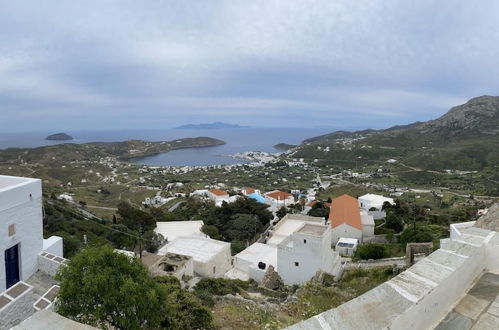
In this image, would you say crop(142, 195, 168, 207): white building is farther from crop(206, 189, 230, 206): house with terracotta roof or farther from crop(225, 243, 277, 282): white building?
crop(225, 243, 277, 282): white building

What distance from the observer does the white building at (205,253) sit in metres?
18.0

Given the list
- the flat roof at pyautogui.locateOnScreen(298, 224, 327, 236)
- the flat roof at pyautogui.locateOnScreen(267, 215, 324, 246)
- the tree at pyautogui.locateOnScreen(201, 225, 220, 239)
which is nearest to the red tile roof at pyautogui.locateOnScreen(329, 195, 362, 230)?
the flat roof at pyautogui.locateOnScreen(267, 215, 324, 246)

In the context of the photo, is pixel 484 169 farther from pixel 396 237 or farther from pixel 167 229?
pixel 167 229

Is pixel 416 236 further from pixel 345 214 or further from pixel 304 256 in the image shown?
pixel 304 256

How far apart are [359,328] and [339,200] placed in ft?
104

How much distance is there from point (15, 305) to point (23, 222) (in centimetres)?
306

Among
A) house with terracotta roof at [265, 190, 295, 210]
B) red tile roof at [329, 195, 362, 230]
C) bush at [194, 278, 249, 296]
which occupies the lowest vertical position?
house with terracotta roof at [265, 190, 295, 210]

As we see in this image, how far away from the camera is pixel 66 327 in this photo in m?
2.63

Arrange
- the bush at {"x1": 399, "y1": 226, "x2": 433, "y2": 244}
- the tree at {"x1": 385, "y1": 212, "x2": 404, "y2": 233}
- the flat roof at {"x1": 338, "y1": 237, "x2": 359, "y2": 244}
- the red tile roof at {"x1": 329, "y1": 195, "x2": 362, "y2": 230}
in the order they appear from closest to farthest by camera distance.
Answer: the bush at {"x1": 399, "y1": 226, "x2": 433, "y2": 244} < the flat roof at {"x1": 338, "y1": 237, "x2": 359, "y2": 244} < the red tile roof at {"x1": 329, "y1": 195, "x2": 362, "y2": 230} < the tree at {"x1": 385, "y1": 212, "x2": 404, "y2": 233}

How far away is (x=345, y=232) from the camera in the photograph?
2770 centimetres

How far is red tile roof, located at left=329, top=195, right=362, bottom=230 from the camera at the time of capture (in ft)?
91.5

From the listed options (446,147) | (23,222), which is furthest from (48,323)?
(446,147)

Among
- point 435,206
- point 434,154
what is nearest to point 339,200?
point 435,206

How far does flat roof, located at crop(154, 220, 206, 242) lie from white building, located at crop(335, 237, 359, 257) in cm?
950
